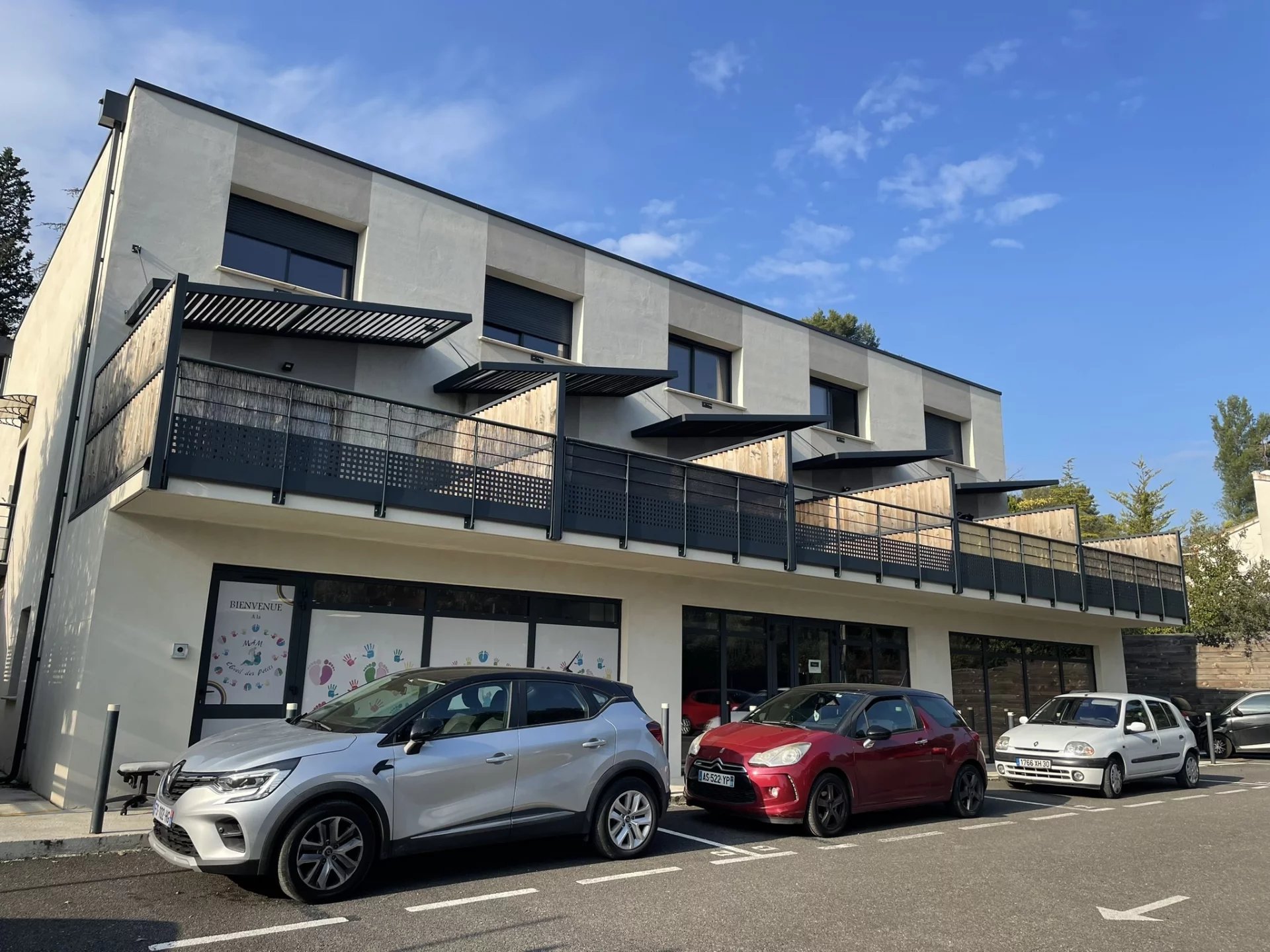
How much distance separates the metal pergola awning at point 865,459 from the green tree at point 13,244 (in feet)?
107

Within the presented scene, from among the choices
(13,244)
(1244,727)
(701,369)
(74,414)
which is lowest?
(1244,727)

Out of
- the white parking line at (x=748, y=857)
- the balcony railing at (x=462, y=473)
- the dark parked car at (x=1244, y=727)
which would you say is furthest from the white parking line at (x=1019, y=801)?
the dark parked car at (x=1244, y=727)

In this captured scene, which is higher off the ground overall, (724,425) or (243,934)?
(724,425)

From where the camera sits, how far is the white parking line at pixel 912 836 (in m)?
9.59

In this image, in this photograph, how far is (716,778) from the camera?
1004 cm

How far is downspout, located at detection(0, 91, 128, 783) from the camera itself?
1236 centimetres

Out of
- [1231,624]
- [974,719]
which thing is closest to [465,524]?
[974,719]

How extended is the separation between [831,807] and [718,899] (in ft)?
11.0

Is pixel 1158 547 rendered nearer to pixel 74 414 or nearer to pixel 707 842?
pixel 707 842

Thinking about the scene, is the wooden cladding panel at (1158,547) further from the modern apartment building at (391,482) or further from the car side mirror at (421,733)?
the car side mirror at (421,733)

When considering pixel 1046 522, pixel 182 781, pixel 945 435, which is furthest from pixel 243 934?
pixel 945 435

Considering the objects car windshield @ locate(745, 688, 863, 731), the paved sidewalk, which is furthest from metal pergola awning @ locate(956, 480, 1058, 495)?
the paved sidewalk

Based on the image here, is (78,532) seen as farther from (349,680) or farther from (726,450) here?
(726,450)

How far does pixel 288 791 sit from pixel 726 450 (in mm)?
11654
